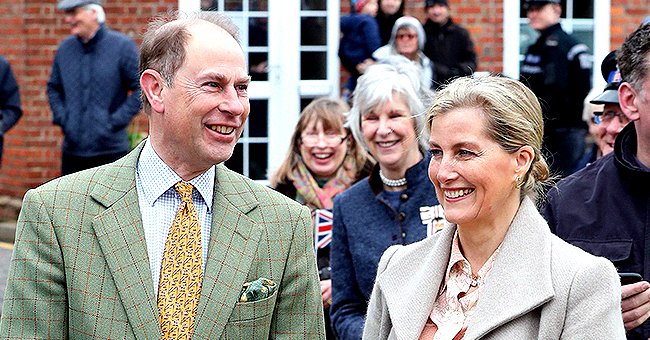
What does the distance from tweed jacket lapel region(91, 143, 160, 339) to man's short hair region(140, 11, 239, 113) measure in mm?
288

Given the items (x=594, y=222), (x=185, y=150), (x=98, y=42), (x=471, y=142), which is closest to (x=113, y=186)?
(x=185, y=150)

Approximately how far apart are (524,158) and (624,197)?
2.52 ft

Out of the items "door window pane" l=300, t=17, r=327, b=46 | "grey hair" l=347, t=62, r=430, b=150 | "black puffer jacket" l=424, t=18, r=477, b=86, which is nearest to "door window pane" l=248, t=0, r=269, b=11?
"door window pane" l=300, t=17, r=327, b=46

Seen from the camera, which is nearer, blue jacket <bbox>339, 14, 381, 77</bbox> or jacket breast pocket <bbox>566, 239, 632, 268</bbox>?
jacket breast pocket <bbox>566, 239, 632, 268</bbox>

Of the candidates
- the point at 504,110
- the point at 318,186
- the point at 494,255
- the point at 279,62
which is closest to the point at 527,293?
the point at 494,255

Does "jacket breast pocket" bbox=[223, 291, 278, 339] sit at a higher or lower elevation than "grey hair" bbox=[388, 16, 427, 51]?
lower

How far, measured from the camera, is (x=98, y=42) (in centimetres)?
988

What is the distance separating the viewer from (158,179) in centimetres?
334

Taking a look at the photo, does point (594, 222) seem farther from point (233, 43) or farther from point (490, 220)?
point (233, 43)

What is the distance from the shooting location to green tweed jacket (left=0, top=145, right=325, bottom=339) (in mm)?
3162

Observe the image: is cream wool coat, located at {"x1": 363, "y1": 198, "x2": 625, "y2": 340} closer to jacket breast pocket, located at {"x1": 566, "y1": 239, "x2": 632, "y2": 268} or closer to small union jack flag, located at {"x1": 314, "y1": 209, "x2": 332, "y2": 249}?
jacket breast pocket, located at {"x1": 566, "y1": 239, "x2": 632, "y2": 268}

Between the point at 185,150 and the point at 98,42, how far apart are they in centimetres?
682

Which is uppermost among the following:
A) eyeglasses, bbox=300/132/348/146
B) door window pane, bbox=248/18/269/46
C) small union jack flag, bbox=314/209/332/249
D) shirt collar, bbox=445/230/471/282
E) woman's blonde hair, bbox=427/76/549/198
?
door window pane, bbox=248/18/269/46

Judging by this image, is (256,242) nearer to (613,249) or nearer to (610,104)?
(613,249)
